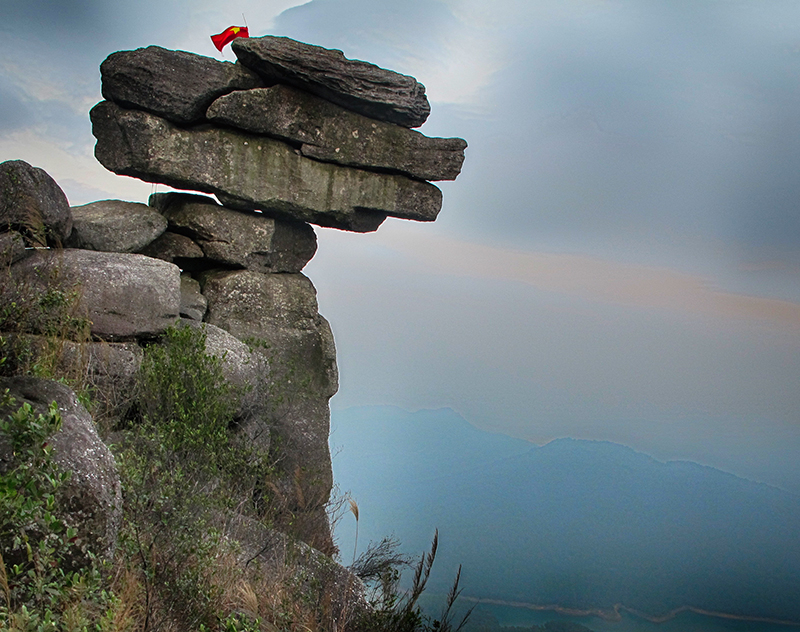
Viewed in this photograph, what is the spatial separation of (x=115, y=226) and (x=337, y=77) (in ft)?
12.7

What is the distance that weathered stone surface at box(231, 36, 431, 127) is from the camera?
10.5 m

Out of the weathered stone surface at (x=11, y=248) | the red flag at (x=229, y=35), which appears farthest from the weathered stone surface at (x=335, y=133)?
the weathered stone surface at (x=11, y=248)

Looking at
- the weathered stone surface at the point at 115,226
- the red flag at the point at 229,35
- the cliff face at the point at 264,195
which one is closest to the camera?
the weathered stone surface at the point at 115,226

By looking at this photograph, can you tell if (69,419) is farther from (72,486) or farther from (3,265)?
(3,265)

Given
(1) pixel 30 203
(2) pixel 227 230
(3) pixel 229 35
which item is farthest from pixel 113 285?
(3) pixel 229 35

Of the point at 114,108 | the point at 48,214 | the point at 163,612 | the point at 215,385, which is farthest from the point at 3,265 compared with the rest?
the point at 163,612

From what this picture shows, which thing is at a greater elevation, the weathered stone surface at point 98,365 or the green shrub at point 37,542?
the weathered stone surface at point 98,365

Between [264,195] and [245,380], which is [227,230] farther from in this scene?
[245,380]

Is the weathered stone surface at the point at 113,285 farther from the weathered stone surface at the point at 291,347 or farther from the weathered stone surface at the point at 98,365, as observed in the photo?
the weathered stone surface at the point at 291,347

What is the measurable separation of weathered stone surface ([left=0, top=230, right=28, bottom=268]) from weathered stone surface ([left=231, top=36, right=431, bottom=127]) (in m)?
4.46

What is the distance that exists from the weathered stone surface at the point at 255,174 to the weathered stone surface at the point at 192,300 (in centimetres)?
135

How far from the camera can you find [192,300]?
10359mm

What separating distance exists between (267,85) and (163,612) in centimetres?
869

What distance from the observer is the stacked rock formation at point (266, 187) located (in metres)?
10.1
